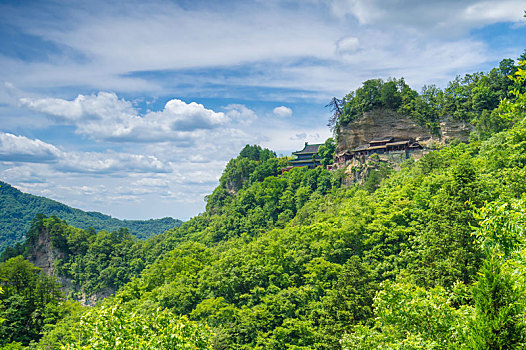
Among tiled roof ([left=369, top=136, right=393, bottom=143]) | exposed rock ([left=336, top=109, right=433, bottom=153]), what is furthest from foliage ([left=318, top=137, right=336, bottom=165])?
tiled roof ([left=369, top=136, right=393, bottom=143])

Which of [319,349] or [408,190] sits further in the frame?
[408,190]

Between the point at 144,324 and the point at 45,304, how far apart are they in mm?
39654

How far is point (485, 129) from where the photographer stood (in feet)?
153

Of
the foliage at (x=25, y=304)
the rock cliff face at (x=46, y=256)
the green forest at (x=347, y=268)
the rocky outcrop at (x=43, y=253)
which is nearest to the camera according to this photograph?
the green forest at (x=347, y=268)

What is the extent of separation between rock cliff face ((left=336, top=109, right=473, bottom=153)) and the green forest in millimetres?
1421

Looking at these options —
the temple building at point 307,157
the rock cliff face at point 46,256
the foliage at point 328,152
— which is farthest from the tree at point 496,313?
the rock cliff face at point 46,256

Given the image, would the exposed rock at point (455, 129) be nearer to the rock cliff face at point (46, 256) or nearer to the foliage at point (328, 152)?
the foliage at point (328, 152)

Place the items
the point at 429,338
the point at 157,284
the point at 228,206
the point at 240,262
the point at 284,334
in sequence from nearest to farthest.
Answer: the point at 429,338 < the point at 284,334 < the point at 240,262 < the point at 157,284 < the point at 228,206

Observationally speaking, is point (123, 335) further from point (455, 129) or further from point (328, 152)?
point (328, 152)

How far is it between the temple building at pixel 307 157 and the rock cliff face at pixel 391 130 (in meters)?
15.4

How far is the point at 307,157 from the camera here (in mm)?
80000

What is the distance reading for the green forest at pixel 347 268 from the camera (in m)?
10.4

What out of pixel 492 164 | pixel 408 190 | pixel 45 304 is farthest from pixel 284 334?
pixel 45 304

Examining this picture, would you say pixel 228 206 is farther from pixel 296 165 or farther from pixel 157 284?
pixel 157 284
